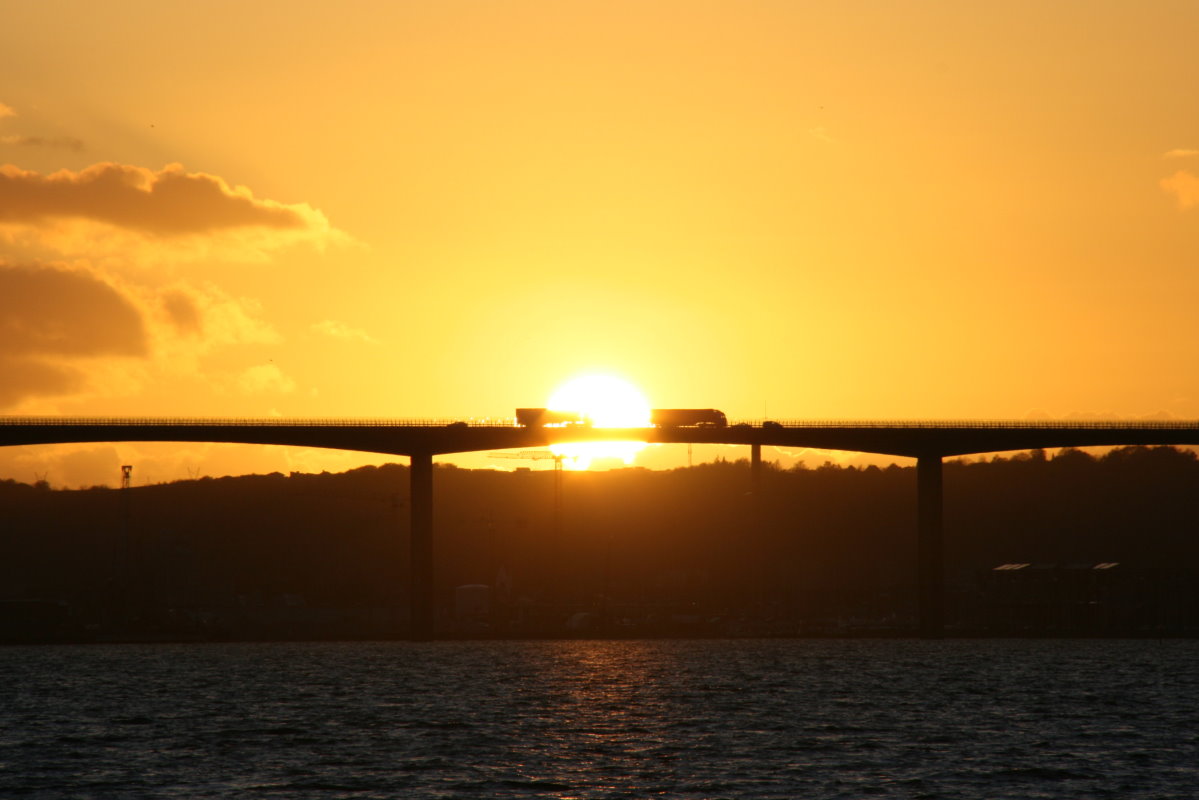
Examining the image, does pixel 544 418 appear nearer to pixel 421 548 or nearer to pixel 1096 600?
pixel 421 548

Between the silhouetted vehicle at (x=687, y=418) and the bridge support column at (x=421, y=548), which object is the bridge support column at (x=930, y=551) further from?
the bridge support column at (x=421, y=548)

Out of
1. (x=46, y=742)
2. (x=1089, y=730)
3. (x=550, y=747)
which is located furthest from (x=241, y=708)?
(x=1089, y=730)

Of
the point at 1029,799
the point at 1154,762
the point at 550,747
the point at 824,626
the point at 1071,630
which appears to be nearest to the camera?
the point at 1029,799

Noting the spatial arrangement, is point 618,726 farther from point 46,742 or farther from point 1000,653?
point 1000,653

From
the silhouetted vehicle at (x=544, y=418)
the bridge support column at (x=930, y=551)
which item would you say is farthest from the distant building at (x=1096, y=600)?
the silhouetted vehicle at (x=544, y=418)

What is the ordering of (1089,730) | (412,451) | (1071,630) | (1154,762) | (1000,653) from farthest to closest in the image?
(1071,630) < (412,451) < (1000,653) < (1089,730) < (1154,762)

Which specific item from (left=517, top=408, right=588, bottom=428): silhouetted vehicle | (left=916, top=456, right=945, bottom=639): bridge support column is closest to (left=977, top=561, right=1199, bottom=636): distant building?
(left=916, top=456, right=945, bottom=639): bridge support column

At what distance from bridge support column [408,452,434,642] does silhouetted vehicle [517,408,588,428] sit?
9.17 m

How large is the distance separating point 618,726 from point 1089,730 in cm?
1852

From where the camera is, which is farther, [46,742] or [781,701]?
[781,701]

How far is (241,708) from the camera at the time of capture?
78.1 m

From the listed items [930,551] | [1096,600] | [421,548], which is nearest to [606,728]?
[421,548]

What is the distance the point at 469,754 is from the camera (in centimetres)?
5775

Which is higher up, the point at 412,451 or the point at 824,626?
the point at 412,451
